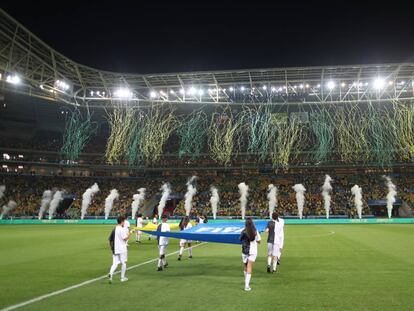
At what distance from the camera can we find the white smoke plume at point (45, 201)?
178ft

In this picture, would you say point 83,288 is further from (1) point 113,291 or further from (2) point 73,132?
(2) point 73,132

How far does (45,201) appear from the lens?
55.8 metres

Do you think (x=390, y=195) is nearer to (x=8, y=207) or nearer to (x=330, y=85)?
(x=330, y=85)

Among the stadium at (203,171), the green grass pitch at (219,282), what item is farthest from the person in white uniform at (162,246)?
the stadium at (203,171)

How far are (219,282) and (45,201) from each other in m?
50.4

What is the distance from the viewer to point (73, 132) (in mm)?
69000

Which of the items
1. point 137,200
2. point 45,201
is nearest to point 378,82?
point 137,200

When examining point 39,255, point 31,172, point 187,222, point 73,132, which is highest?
point 73,132

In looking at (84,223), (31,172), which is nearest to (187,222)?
(84,223)

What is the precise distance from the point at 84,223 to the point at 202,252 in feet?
116

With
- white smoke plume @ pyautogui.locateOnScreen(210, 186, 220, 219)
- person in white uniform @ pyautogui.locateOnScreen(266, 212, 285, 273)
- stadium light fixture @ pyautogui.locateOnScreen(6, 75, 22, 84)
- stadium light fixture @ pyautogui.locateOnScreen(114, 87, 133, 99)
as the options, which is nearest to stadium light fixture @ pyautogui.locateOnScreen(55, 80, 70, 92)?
stadium light fixture @ pyautogui.locateOnScreen(6, 75, 22, 84)

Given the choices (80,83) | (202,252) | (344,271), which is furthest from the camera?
(80,83)

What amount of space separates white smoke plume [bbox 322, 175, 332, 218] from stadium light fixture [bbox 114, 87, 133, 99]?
29671 mm

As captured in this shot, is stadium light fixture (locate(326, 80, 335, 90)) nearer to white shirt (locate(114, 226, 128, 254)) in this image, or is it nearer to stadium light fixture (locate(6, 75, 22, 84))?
stadium light fixture (locate(6, 75, 22, 84))
